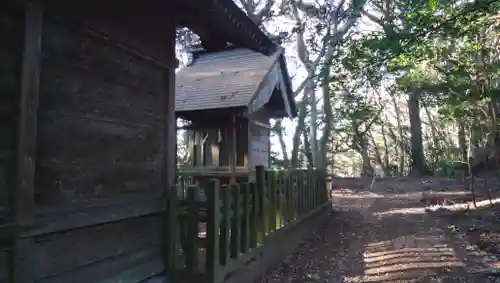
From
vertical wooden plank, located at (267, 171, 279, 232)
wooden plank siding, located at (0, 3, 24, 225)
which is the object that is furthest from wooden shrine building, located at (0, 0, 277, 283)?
vertical wooden plank, located at (267, 171, 279, 232)

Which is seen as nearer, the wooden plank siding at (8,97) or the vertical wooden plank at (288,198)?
the wooden plank siding at (8,97)

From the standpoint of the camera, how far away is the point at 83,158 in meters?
3.17

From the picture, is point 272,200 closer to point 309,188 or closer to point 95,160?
point 309,188

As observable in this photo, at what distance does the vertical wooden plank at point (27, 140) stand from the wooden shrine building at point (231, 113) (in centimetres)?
622

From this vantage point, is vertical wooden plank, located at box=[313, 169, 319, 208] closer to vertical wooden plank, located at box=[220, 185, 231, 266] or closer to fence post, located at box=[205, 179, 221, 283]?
vertical wooden plank, located at box=[220, 185, 231, 266]

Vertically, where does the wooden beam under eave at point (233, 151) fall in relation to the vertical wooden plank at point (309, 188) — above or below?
above

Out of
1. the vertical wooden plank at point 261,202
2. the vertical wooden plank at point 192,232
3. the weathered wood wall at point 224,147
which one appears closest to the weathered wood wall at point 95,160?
the vertical wooden plank at point 192,232

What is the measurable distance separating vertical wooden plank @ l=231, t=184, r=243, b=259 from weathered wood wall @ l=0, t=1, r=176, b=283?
846mm

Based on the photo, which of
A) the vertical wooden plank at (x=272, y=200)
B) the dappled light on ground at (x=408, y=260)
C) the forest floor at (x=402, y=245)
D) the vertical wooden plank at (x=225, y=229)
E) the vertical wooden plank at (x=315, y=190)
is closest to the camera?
the vertical wooden plank at (x=225, y=229)

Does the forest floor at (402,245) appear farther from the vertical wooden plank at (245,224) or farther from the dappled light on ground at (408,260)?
the vertical wooden plank at (245,224)

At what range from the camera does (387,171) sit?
26516 mm

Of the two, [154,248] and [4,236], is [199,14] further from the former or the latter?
[4,236]

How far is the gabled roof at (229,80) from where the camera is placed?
937 centimetres

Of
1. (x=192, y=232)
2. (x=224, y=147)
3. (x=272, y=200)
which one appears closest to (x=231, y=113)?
(x=224, y=147)
